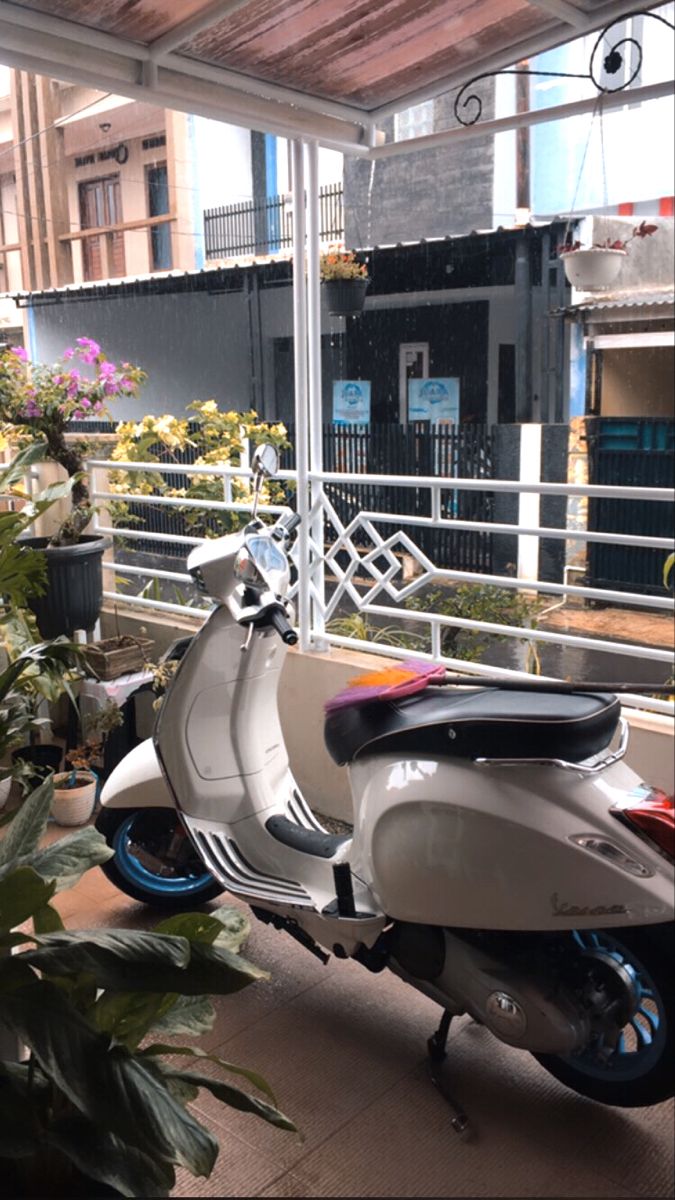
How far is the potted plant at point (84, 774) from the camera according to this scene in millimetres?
3176

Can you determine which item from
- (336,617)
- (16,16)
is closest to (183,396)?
(336,617)

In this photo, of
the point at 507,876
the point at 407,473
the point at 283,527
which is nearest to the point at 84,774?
the point at 283,527

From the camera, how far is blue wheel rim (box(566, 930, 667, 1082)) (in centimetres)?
169

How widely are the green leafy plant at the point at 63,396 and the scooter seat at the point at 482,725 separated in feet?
6.31

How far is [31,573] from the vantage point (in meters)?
1.95

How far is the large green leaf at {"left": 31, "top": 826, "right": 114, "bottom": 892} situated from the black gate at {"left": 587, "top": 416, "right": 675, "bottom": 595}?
2.24 metres

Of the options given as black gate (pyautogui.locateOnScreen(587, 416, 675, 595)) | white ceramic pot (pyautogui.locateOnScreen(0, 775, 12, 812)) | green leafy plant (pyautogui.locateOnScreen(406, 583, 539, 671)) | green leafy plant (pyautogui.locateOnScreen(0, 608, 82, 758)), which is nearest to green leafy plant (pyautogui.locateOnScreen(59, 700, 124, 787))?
white ceramic pot (pyautogui.locateOnScreen(0, 775, 12, 812))

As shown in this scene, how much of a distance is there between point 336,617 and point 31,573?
5.73 feet

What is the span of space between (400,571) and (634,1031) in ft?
5.51

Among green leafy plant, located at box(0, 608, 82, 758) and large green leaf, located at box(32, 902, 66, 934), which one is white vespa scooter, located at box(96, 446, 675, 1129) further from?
large green leaf, located at box(32, 902, 66, 934)

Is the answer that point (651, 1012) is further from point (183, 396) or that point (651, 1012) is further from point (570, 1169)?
point (183, 396)

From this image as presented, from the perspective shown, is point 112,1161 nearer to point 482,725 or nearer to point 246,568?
point 482,725

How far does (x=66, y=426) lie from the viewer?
142 inches

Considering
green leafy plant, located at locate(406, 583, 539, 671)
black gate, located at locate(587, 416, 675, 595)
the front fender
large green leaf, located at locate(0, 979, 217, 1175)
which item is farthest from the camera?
green leafy plant, located at locate(406, 583, 539, 671)
